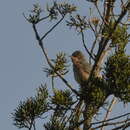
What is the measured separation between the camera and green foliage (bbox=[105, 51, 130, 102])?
3.79 metres

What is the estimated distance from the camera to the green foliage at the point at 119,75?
379 centimetres

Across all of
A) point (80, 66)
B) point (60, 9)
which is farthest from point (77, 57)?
point (60, 9)

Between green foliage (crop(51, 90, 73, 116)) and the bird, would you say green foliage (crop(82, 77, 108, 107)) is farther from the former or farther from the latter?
the bird

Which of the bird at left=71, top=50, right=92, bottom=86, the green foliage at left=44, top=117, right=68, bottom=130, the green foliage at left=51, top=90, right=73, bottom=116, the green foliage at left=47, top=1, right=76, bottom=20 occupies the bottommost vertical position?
the green foliage at left=44, top=117, right=68, bottom=130

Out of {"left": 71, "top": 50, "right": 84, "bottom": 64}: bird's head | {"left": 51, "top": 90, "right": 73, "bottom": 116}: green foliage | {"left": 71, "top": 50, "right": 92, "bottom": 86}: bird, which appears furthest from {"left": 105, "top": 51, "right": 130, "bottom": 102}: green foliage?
{"left": 71, "top": 50, "right": 84, "bottom": 64}: bird's head

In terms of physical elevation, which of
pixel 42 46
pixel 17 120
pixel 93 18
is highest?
pixel 93 18

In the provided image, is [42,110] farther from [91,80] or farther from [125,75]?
[125,75]

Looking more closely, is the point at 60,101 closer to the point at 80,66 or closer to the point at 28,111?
the point at 28,111

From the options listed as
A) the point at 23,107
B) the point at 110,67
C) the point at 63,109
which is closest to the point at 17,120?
the point at 23,107

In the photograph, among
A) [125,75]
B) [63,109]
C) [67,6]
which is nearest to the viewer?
[125,75]

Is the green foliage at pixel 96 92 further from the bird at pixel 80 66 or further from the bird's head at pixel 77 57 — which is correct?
the bird's head at pixel 77 57

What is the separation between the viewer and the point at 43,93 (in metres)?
4.17

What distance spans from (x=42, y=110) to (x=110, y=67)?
77 centimetres

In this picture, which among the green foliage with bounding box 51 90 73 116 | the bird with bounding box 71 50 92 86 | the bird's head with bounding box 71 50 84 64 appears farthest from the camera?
the bird's head with bounding box 71 50 84 64
